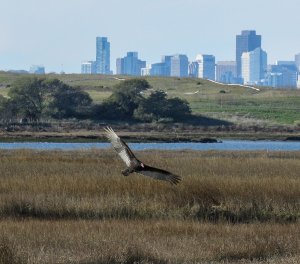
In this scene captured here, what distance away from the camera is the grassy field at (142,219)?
56.2ft

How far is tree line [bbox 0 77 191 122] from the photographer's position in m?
91.1

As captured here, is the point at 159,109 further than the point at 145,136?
Yes

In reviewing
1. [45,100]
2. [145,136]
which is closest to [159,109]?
[45,100]

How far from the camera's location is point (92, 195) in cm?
2500

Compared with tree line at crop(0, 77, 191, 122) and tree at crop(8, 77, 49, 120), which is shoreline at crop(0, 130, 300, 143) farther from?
tree at crop(8, 77, 49, 120)

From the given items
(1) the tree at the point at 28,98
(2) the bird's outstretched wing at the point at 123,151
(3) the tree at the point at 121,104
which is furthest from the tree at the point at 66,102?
(2) the bird's outstretched wing at the point at 123,151

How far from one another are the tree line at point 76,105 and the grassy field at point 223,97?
7.11m

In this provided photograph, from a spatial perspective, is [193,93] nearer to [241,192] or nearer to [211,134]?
[211,134]

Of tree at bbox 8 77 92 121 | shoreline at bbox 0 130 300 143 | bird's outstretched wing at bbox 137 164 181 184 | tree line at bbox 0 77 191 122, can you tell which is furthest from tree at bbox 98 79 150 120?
bird's outstretched wing at bbox 137 164 181 184

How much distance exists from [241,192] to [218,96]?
98.0 meters

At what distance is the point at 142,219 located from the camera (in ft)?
74.9

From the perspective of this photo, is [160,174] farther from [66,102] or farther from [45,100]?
[66,102]

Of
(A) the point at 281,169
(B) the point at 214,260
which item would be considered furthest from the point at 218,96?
(B) the point at 214,260

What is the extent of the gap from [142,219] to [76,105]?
2855 inches
